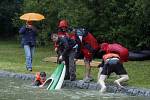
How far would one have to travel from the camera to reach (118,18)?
25984 millimetres

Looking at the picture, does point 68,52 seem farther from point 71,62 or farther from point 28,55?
point 28,55

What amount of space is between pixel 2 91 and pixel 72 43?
8.98 feet

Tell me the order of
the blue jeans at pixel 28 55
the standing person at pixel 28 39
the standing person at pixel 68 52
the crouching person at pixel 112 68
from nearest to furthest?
1. the crouching person at pixel 112 68
2. the standing person at pixel 68 52
3. the blue jeans at pixel 28 55
4. the standing person at pixel 28 39

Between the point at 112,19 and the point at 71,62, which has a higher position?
the point at 71,62

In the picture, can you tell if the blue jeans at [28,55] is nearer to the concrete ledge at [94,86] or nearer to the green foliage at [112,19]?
the concrete ledge at [94,86]

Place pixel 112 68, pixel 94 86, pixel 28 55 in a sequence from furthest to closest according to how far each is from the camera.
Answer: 1. pixel 28 55
2. pixel 94 86
3. pixel 112 68

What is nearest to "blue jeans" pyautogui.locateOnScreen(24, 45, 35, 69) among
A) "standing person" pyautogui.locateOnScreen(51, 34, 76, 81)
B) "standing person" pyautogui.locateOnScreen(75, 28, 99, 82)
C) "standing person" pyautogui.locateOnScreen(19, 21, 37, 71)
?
"standing person" pyautogui.locateOnScreen(19, 21, 37, 71)

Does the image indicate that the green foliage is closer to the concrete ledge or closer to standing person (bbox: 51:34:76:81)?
the concrete ledge

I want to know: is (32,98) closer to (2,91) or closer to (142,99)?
(2,91)

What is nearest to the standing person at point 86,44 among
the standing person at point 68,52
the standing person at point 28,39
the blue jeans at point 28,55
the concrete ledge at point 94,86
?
the standing person at point 68,52

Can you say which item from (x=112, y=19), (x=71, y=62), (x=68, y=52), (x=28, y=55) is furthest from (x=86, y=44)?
(x=112, y=19)

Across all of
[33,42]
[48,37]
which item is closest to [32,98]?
[33,42]

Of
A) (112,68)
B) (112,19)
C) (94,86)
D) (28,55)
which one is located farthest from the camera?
(112,19)

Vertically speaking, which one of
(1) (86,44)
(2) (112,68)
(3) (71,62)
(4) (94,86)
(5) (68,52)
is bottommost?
(4) (94,86)
